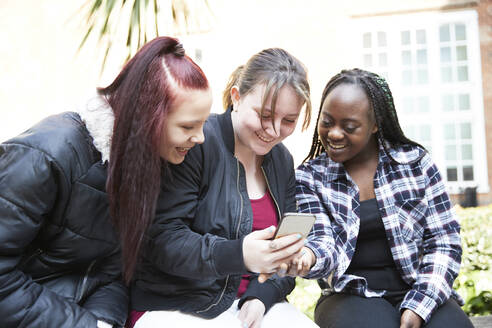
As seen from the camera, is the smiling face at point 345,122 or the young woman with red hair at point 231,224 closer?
the young woman with red hair at point 231,224

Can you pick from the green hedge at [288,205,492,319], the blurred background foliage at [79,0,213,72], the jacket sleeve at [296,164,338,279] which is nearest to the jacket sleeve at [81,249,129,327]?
the jacket sleeve at [296,164,338,279]

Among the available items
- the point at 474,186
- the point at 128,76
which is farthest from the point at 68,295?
the point at 474,186

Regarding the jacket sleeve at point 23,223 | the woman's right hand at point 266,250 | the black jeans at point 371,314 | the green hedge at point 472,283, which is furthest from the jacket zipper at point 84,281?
the green hedge at point 472,283

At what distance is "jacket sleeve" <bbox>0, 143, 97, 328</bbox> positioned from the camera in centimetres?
146

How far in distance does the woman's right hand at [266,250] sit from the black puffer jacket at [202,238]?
0.03m

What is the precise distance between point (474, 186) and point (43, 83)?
8.74 m

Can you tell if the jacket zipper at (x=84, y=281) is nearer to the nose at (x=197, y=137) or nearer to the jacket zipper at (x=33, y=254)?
the jacket zipper at (x=33, y=254)

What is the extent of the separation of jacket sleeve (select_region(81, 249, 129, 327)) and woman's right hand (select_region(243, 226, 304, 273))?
490 mm

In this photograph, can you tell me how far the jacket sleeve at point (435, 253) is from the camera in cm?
204

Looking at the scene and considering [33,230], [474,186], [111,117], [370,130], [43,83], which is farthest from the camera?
[43,83]

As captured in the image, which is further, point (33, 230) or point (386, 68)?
point (386, 68)

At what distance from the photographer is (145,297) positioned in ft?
5.91

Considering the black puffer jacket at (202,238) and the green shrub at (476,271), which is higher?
the black puffer jacket at (202,238)

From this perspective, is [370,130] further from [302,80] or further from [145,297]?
[145,297]
